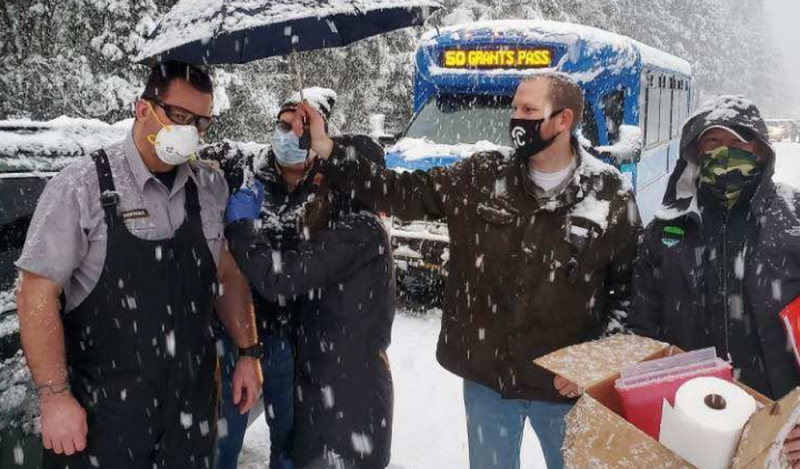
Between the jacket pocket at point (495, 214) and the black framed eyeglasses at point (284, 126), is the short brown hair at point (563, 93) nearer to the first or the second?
the jacket pocket at point (495, 214)

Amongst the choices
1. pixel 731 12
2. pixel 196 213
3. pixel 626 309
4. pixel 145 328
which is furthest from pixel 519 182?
pixel 731 12

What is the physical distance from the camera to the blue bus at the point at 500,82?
6.54 metres

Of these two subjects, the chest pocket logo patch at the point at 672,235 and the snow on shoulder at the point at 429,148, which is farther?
the snow on shoulder at the point at 429,148

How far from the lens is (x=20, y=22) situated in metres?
9.68

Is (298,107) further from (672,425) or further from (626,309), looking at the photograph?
(672,425)

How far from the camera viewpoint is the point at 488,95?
278 inches

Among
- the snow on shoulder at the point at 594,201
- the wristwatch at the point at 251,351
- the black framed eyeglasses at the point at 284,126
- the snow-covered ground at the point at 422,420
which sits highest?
the black framed eyeglasses at the point at 284,126

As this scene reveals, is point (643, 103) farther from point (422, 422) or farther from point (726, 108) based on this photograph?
point (726, 108)

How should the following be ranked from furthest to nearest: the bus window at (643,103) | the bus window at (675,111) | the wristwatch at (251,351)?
1. the bus window at (675,111)
2. the bus window at (643,103)
3. the wristwatch at (251,351)

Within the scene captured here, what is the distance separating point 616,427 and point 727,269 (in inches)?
39.7

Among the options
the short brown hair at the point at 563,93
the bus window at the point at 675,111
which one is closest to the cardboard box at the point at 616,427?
the short brown hair at the point at 563,93

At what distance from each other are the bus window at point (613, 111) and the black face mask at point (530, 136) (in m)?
4.59

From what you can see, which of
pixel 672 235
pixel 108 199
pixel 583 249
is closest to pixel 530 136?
pixel 583 249

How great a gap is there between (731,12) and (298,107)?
7791cm
